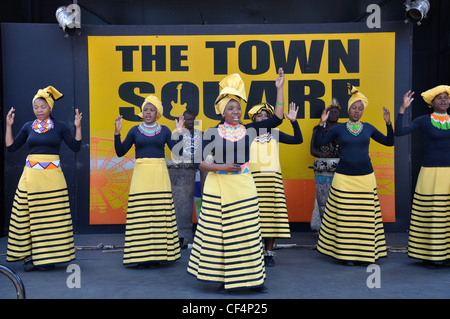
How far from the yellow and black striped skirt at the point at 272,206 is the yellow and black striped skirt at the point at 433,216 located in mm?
1528

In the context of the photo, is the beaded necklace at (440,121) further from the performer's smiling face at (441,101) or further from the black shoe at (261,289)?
the black shoe at (261,289)

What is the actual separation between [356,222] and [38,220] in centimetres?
363

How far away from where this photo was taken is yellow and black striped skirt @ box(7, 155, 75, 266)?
17.8 feet

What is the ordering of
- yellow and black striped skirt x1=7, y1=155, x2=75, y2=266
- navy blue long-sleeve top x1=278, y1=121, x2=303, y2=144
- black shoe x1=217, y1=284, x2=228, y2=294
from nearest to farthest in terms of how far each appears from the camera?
black shoe x1=217, y1=284, x2=228, y2=294 < navy blue long-sleeve top x1=278, y1=121, x2=303, y2=144 < yellow and black striped skirt x1=7, y1=155, x2=75, y2=266

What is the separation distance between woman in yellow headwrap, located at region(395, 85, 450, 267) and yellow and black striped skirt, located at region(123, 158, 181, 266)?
9.19ft

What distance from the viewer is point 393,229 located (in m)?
7.71

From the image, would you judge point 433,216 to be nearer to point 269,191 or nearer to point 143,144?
point 269,191

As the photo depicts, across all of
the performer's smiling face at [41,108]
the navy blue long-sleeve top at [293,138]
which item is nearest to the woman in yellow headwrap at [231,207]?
the navy blue long-sleeve top at [293,138]

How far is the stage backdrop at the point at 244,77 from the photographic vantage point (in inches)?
303

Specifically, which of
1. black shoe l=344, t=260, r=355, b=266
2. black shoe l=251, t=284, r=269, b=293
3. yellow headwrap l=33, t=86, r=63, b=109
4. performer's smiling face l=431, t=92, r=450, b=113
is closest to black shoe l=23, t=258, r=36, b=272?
yellow headwrap l=33, t=86, r=63, b=109

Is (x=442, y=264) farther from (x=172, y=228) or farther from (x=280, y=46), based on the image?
(x=280, y=46)

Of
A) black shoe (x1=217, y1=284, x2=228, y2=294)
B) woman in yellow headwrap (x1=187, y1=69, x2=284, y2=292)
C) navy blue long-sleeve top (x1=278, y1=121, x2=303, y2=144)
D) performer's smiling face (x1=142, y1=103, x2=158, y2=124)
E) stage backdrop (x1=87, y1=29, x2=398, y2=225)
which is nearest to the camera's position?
woman in yellow headwrap (x1=187, y1=69, x2=284, y2=292)

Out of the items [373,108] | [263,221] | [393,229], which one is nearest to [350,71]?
[373,108]

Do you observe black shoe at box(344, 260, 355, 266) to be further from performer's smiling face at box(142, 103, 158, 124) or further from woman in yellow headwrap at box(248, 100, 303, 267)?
performer's smiling face at box(142, 103, 158, 124)
